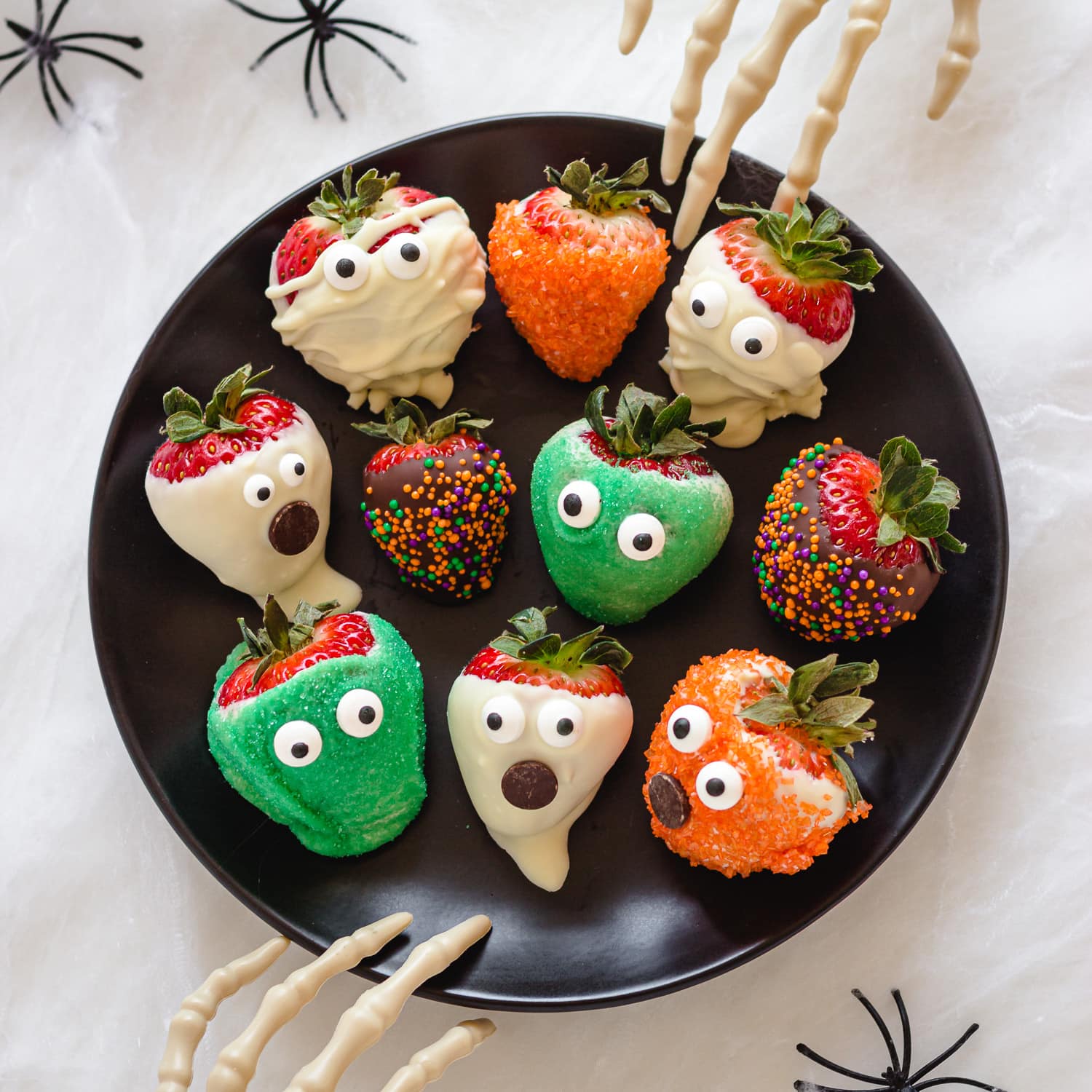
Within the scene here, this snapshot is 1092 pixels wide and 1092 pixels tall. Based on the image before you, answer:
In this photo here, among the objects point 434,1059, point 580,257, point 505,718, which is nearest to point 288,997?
point 434,1059

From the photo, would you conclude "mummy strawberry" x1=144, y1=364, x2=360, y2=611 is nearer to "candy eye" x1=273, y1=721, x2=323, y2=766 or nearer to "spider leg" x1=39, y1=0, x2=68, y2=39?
"candy eye" x1=273, y1=721, x2=323, y2=766

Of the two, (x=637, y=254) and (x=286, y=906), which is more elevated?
(x=637, y=254)

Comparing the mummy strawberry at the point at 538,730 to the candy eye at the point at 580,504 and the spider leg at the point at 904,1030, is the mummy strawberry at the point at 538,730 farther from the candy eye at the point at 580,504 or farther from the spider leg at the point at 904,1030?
the spider leg at the point at 904,1030

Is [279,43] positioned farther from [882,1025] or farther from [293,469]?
[882,1025]

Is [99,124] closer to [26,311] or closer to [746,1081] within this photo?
[26,311]

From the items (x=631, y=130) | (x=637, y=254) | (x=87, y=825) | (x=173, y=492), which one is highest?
(x=631, y=130)

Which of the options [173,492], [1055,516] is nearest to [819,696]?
[1055,516]

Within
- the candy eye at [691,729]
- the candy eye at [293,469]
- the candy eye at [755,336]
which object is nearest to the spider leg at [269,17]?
the candy eye at [293,469]

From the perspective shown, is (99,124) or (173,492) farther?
(99,124)
